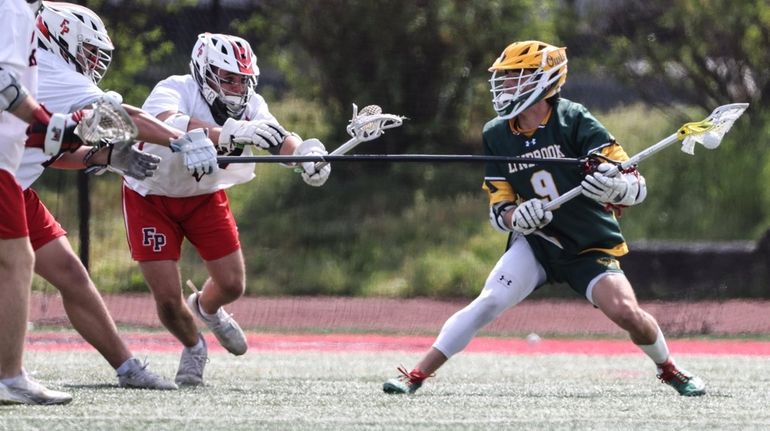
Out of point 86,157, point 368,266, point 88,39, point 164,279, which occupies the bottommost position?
point 368,266

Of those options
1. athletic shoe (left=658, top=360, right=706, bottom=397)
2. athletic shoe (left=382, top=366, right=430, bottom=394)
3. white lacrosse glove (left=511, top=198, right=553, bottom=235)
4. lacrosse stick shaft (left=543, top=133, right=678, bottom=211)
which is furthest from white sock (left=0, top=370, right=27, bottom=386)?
athletic shoe (left=658, top=360, right=706, bottom=397)

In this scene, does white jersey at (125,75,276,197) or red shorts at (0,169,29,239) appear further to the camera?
white jersey at (125,75,276,197)

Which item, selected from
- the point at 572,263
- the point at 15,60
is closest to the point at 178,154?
the point at 15,60

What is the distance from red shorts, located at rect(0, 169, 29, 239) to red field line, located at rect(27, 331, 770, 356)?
3.89 metres

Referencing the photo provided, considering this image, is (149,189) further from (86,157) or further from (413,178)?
(413,178)

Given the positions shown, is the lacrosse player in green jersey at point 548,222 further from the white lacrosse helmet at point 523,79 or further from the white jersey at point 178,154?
the white jersey at point 178,154

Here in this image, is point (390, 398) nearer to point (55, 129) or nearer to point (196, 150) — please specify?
point (196, 150)

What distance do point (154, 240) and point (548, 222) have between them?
77.7 inches

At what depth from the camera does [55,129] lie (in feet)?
17.6

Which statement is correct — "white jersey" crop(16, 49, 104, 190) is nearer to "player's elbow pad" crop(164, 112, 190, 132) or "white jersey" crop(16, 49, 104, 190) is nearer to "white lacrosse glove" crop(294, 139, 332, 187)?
"player's elbow pad" crop(164, 112, 190, 132)

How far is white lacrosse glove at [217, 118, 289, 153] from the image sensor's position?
6414 millimetres

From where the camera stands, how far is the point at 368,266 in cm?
1387

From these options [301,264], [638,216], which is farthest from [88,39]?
[638,216]

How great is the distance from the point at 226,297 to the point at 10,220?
2054 millimetres
